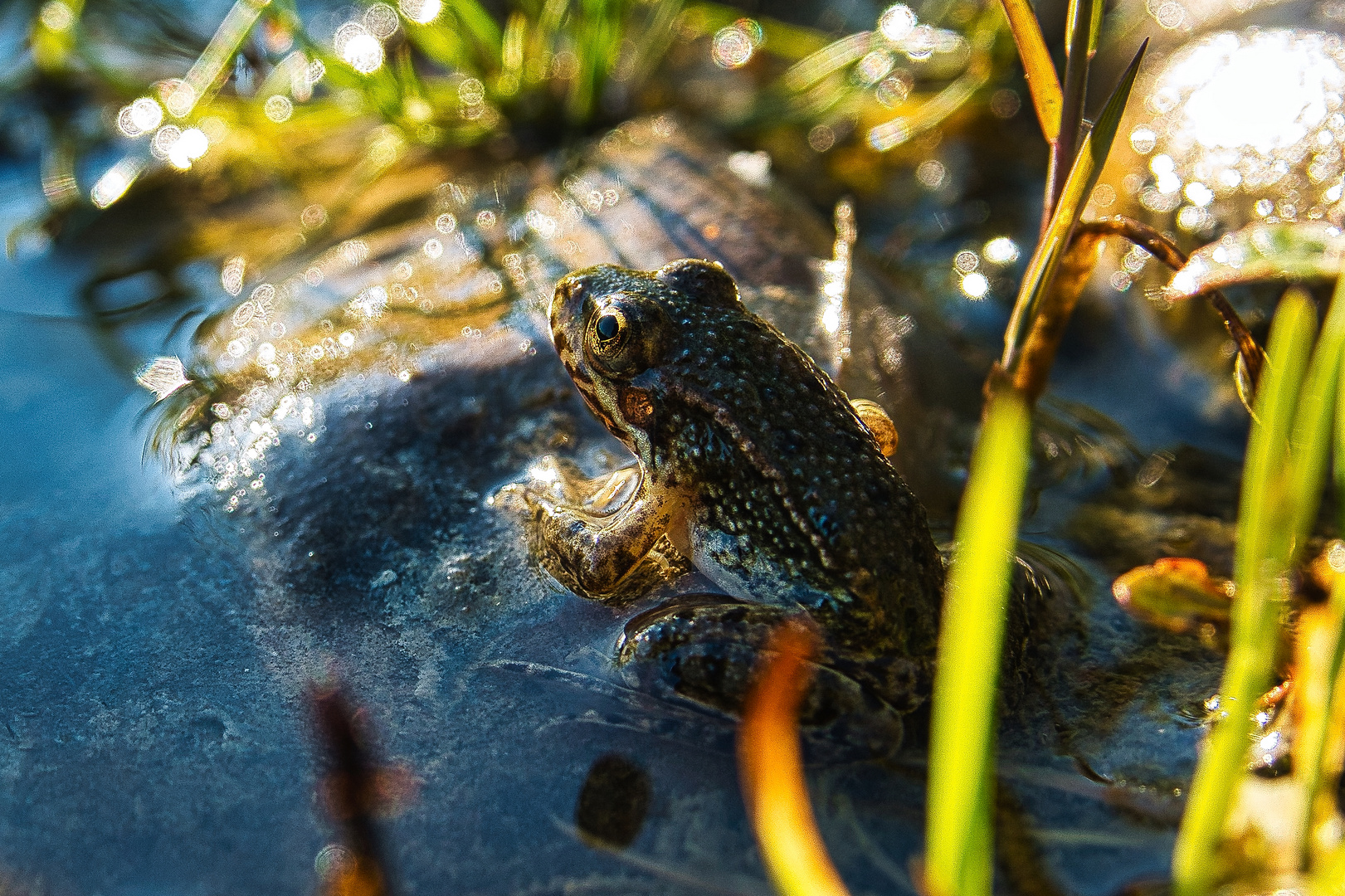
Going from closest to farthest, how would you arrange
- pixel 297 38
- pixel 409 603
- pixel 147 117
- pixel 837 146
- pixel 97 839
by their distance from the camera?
pixel 97 839, pixel 409 603, pixel 297 38, pixel 147 117, pixel 837 146

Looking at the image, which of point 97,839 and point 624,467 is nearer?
point 97,839

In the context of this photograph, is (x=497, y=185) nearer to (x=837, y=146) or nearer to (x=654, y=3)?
(x=654, y=3)

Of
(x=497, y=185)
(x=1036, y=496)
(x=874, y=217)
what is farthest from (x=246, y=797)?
(x=874, y=217)

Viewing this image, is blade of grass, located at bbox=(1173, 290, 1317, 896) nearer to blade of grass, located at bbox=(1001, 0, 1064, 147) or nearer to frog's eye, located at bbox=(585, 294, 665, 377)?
blade of grass, located at bbox=(1001, 0, 1064, 147)

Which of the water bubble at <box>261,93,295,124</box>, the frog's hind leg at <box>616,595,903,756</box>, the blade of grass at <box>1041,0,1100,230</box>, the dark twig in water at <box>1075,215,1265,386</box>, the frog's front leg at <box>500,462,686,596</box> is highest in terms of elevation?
the water bubble at <box>261,93,295,124</box>

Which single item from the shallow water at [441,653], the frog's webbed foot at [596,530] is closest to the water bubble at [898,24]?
the shallow water at [441,653]

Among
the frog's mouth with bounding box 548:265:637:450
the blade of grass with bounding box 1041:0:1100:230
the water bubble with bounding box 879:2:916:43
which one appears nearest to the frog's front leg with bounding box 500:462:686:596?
the frog's mouth with bounding box 548:265:637:450

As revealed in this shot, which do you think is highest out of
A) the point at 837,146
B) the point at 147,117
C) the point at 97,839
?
the point at 837,146
